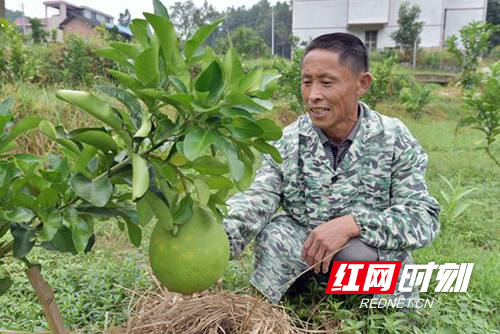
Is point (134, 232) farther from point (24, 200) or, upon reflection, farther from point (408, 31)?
point (408, 31)

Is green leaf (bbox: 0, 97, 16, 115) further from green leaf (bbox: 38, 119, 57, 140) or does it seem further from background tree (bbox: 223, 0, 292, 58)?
background tree (bbox: 223, 0, 292, 58)

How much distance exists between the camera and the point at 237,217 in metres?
1.91

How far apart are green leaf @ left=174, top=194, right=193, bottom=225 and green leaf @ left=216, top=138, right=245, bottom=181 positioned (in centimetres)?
18

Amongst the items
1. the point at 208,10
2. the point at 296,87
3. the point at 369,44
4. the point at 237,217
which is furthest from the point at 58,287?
the point at 208,10

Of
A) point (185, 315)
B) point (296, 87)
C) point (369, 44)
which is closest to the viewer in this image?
point (185, 315)

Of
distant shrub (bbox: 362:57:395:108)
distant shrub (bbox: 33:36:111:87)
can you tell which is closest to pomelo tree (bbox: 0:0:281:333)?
distant shrub (bbox: 33:36:111:87)

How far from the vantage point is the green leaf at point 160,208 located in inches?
37.4

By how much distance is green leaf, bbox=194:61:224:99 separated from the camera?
82 cm

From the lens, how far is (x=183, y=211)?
0.98m

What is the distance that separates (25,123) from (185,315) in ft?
2.70

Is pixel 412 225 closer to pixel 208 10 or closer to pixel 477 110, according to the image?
pixel 477 110

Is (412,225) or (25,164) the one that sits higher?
(25,164)

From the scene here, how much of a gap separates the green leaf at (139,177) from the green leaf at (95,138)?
0.05 m

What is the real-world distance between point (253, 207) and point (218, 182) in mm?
948
